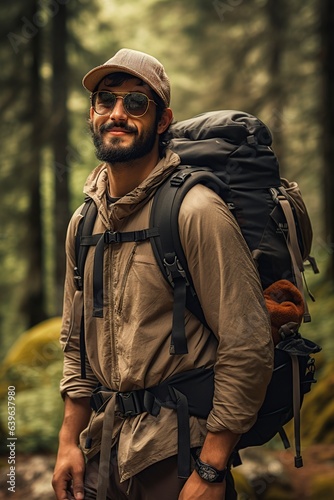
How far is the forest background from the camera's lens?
1194cm

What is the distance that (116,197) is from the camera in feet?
10.4

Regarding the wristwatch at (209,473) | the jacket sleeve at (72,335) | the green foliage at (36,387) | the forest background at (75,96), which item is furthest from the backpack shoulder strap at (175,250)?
the forest background at (75,96)

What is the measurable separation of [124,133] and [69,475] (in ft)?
5.35

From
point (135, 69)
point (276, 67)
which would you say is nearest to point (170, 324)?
point (135, 69)

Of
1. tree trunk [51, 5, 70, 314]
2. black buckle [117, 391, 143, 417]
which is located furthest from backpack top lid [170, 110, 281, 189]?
tree trunk [51, 5, 70, 314]

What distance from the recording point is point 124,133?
120 inches

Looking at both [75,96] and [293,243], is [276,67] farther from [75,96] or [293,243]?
[293,243]

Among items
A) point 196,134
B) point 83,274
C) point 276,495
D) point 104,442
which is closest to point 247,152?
point 196,134

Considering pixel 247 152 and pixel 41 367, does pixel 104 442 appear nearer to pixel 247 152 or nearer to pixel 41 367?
pixel 247 152

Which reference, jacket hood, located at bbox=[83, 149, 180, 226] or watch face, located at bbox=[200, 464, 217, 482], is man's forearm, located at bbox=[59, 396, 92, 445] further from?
jacket hood, located at bbox=[83, 149, 180, 226]

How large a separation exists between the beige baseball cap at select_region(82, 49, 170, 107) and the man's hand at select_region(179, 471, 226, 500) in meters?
1.67

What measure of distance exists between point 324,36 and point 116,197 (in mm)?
10078

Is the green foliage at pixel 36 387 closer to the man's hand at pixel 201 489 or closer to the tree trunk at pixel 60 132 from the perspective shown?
the tree trunk at pixel 60 132

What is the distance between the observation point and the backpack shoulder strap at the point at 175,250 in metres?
2.81
